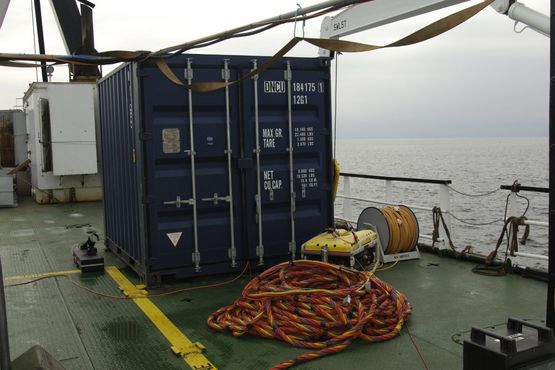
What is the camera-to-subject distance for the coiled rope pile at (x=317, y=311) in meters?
4.86

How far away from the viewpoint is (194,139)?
6.92 meters

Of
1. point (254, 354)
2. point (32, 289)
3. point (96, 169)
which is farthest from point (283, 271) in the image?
point (96, 169)

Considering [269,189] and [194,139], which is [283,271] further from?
[194,139]

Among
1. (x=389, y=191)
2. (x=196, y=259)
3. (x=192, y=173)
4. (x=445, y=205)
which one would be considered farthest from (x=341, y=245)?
(x=389, y=191)

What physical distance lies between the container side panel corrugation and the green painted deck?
0.50m

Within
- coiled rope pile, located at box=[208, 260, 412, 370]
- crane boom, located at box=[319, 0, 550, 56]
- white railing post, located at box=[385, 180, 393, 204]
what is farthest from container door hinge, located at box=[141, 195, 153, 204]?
white railing post, located at box=[385, 180, 393, 204]

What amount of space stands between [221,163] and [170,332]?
2.53 metres

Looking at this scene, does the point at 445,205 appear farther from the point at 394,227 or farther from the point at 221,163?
the point at 221,163

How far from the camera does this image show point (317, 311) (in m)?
5.09

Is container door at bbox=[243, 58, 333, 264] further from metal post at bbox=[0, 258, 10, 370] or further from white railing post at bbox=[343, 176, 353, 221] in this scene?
metal post at bbox=[0, 258, 10, 370]

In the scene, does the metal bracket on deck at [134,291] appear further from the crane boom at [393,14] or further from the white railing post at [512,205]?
the white railing post at [512,205]

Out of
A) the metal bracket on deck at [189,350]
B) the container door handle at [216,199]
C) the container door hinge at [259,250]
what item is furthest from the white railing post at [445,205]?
the metal bracket on deck at [189,350]

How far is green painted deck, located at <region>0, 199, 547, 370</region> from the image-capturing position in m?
4.54

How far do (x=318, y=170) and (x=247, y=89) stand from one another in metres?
1.50
